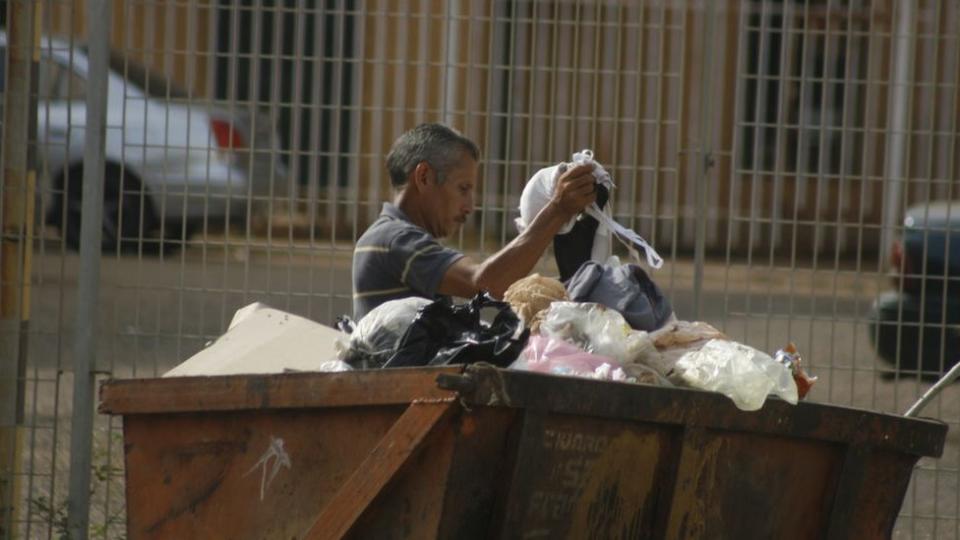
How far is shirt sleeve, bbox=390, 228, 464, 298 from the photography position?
526 centimetres

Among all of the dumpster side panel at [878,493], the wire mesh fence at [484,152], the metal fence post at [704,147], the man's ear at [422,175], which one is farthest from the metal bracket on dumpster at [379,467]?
the metal fence post at [704,147]

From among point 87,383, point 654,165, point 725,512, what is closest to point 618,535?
point 725,512

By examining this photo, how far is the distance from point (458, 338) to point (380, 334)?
0.74ft

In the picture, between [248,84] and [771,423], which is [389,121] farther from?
[771,423]

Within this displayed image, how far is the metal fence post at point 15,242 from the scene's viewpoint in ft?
21.5

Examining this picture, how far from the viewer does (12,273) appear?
6.62m

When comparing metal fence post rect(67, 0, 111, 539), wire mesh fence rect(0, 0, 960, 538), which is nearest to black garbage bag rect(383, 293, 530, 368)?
wire mesh fence rect(0, 0, 960, 538)

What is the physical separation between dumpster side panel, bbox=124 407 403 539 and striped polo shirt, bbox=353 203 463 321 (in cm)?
112

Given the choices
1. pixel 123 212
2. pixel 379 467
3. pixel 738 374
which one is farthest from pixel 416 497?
pixel 123 212

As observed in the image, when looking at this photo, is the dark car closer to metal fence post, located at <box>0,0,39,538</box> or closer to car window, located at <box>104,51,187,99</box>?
car window, located at <box>104,51,187,99</box>

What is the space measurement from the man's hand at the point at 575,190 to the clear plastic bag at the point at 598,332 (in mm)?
797

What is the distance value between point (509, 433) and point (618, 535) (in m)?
0.40

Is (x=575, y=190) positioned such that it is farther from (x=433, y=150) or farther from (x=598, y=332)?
(x=598, y=332)

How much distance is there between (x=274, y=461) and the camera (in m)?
4.25
